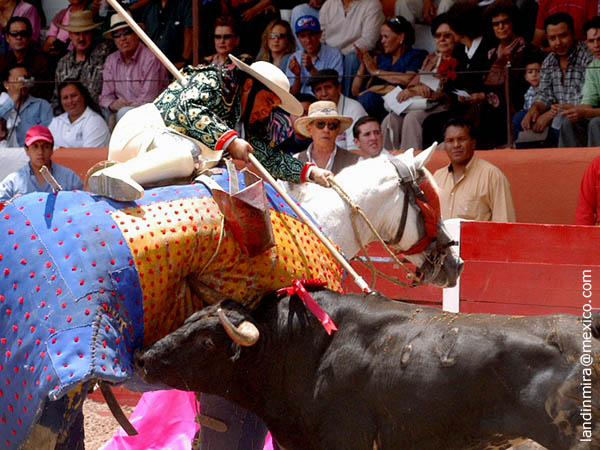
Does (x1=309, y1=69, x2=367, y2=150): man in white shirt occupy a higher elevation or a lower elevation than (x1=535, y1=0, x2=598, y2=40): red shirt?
lower

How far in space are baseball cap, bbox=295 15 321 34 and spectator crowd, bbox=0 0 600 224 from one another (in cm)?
1

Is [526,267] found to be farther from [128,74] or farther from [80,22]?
[80,22]

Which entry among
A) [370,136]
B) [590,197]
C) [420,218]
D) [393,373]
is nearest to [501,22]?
[370,136]

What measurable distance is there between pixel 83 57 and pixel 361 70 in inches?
112

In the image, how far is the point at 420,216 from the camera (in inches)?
150

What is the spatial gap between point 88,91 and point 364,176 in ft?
15.5

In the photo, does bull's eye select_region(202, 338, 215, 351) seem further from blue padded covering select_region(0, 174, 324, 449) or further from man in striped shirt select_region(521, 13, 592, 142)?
man in striped shirt select_region(521, 13, 592, 142)

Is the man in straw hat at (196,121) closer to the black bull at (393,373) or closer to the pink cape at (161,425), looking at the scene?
the black bull at (393,373)

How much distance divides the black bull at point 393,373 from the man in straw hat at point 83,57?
5.43 meters

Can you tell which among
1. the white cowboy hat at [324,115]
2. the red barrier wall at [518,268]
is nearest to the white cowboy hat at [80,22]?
the white cowboy hat at [324,115]

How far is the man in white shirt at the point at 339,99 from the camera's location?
21.5 ft

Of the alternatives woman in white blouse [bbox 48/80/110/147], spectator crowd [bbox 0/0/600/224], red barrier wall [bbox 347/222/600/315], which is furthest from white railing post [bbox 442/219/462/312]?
woman in white blouse [bbox 48/80/110/147]

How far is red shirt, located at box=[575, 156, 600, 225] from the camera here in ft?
17.7

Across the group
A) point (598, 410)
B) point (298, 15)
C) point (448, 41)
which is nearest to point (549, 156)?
point (448, 41)
